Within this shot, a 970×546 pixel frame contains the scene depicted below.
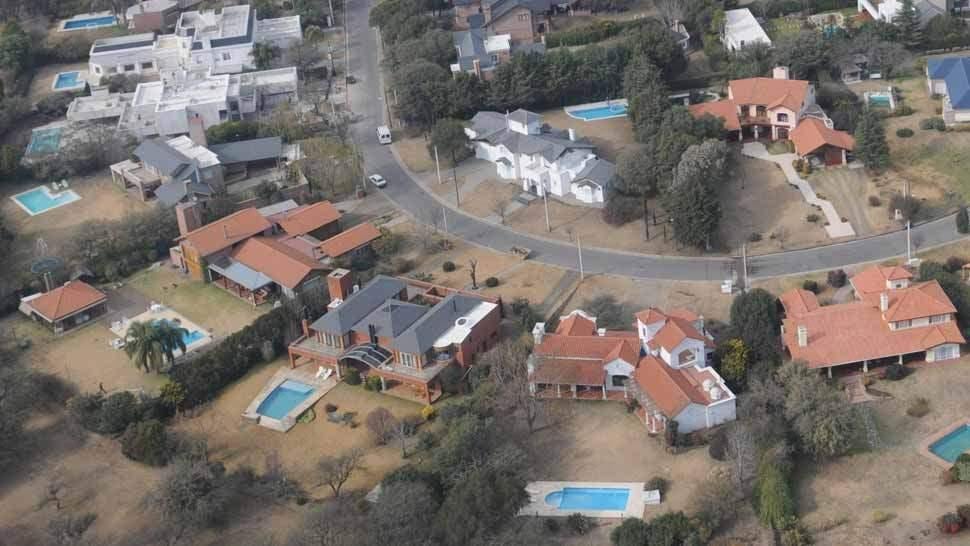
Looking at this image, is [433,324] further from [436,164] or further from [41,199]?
[41,199]

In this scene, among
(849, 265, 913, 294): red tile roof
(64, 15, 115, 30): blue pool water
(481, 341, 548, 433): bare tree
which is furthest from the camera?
(64, 15, 115, 30): blue pool water

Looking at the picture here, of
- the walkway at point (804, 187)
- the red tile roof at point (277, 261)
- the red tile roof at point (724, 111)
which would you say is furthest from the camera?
the red tile roof at point (724, 111)

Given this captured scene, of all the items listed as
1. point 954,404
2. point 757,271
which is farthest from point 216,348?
point 954,404

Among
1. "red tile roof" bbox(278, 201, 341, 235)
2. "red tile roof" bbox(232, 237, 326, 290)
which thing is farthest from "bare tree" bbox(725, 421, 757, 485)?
"red tile roof" bbox(278, 201, 341, 235)

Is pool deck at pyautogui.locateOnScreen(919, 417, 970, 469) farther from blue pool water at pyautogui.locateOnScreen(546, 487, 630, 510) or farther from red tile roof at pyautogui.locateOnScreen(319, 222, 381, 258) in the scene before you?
red tile roof at pyautogui.locateOnScreen(319, 222, 381, 258)

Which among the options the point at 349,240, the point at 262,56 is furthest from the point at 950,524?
the point at 262,56

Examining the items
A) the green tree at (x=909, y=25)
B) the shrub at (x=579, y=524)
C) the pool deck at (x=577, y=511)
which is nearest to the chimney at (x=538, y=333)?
the pool deck at (x=577, y=511)

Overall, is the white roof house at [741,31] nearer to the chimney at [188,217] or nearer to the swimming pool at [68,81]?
the chimney at [188,217]
